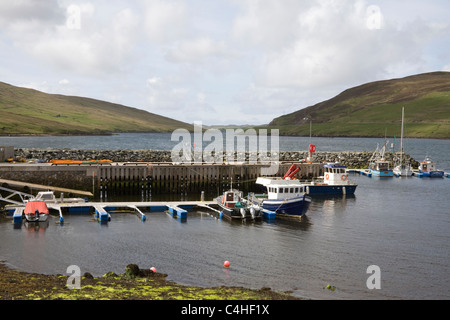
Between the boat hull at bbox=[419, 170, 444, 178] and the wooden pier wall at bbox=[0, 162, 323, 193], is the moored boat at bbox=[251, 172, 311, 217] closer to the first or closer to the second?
the wooden pier wall at bbox=[0, 162, 323, 193]

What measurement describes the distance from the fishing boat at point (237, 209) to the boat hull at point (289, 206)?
7.19ft

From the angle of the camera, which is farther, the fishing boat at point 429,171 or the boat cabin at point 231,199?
the fishing boat at point 429,171

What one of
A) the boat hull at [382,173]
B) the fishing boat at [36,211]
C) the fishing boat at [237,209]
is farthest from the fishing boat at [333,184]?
the fishing boat at [36,211]

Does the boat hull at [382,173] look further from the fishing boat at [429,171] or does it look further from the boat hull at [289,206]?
the boat hull at [289,206]

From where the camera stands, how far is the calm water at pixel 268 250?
98.4 ft

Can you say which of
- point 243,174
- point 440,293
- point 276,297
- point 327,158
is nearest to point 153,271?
point 276,297

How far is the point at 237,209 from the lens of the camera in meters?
50.2

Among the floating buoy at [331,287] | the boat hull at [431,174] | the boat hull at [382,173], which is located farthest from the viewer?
the boat hull at [431,174]

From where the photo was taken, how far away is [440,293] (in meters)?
28.6

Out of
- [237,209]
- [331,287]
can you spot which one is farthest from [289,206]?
[331,287]

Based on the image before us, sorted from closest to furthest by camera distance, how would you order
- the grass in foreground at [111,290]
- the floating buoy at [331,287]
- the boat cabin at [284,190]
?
the grass in foreground at [111,290] → the floating buoy at [331,287] → the boat cabin at [284,190]
